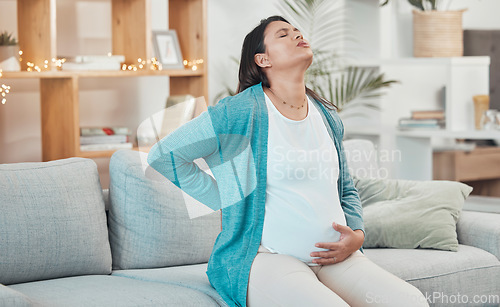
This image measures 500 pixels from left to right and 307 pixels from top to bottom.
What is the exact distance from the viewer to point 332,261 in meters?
1.88

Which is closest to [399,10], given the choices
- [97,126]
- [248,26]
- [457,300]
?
[248,26]

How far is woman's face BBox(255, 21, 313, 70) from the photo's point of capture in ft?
6.44

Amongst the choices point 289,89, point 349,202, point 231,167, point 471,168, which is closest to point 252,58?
point 289,89

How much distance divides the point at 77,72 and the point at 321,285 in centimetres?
208

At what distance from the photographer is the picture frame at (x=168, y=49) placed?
3.81 meters

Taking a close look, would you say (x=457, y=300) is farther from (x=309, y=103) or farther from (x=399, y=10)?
(x=399, y=10)

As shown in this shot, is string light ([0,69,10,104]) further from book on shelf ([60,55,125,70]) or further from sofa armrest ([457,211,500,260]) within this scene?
sofa armrest ([457,211,500,260])

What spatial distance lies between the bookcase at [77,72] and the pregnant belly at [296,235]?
1.76 metres

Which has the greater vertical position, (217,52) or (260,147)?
(217,52)

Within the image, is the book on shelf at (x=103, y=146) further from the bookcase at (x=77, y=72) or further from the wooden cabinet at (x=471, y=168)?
the wooden cabinet at (x=471, y=168)

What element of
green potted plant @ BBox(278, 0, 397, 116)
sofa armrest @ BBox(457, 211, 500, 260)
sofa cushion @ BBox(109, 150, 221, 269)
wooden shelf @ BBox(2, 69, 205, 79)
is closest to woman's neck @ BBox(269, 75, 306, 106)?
sofa cushion @ BBox(109, 150, 221, 269)

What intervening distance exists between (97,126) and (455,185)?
2098 mm

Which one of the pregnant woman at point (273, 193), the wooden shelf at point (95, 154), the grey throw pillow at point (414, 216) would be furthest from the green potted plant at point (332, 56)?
the pregnant woman at point (273, 193)

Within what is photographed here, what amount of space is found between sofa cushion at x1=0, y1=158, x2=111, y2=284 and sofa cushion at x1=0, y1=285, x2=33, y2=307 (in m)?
0.43
